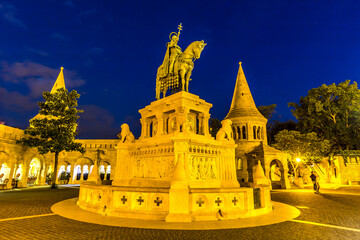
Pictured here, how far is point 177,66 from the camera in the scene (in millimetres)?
12203

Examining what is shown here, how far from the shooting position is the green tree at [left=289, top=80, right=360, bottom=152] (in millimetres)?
34562

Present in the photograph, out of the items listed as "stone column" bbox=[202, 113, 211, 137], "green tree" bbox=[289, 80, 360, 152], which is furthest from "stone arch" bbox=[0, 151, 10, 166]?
"green tree" bbox=[289, 80, 360, 152]

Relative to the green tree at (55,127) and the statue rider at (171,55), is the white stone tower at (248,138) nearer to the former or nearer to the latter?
the statue rider at (171,55)

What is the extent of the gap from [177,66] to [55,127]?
17.2m

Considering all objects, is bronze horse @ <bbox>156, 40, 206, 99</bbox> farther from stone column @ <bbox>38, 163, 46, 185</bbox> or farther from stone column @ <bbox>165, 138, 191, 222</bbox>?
stone column @ <bbox>38, 163, 46, 185</bbox>

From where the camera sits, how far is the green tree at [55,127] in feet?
73.1

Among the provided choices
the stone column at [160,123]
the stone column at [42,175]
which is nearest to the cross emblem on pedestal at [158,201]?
the stone column at [160,123]

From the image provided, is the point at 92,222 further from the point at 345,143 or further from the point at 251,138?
the point at 345,143

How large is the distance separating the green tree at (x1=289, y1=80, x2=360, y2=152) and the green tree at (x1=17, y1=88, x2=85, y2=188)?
3674 cm

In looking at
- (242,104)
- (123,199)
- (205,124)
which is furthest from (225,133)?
(242,104)

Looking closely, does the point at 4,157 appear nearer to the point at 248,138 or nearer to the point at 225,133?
the point at 225,133

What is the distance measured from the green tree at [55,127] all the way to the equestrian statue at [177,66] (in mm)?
15159

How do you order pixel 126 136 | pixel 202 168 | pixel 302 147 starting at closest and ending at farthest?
pixel 202 168 → pixel 126 136 → pixel 302 147

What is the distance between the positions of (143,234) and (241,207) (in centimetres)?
377
